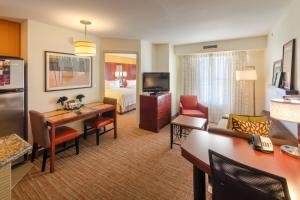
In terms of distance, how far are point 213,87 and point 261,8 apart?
110 inches

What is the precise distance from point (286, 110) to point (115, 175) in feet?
7.44

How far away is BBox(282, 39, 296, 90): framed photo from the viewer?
7.73 feet

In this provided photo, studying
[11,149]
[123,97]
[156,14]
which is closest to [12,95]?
[11,149]

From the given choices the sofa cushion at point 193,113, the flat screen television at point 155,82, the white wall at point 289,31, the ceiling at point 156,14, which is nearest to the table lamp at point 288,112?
the white wall at point 289,31

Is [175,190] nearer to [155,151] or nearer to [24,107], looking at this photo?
[155,151]

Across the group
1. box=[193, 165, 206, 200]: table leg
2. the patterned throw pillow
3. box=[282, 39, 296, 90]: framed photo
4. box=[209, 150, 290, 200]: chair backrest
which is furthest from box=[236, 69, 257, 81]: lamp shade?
box=[209, 150, 290, 200]: chair backrest

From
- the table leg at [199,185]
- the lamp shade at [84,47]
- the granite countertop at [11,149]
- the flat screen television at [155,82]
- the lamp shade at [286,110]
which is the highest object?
the lamp shade at [84,47]

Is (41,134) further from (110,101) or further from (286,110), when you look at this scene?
(286,110)

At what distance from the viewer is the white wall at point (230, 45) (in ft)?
13.9

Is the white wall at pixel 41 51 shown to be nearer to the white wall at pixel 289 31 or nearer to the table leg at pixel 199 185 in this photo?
the table leg at pixel 199 185

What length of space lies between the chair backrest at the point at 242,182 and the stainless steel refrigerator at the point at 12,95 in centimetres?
293

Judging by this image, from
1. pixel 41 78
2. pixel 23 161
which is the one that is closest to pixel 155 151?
pixel 23 161

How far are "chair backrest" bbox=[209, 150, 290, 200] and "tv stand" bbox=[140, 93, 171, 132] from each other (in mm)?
3191

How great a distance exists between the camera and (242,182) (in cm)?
96
